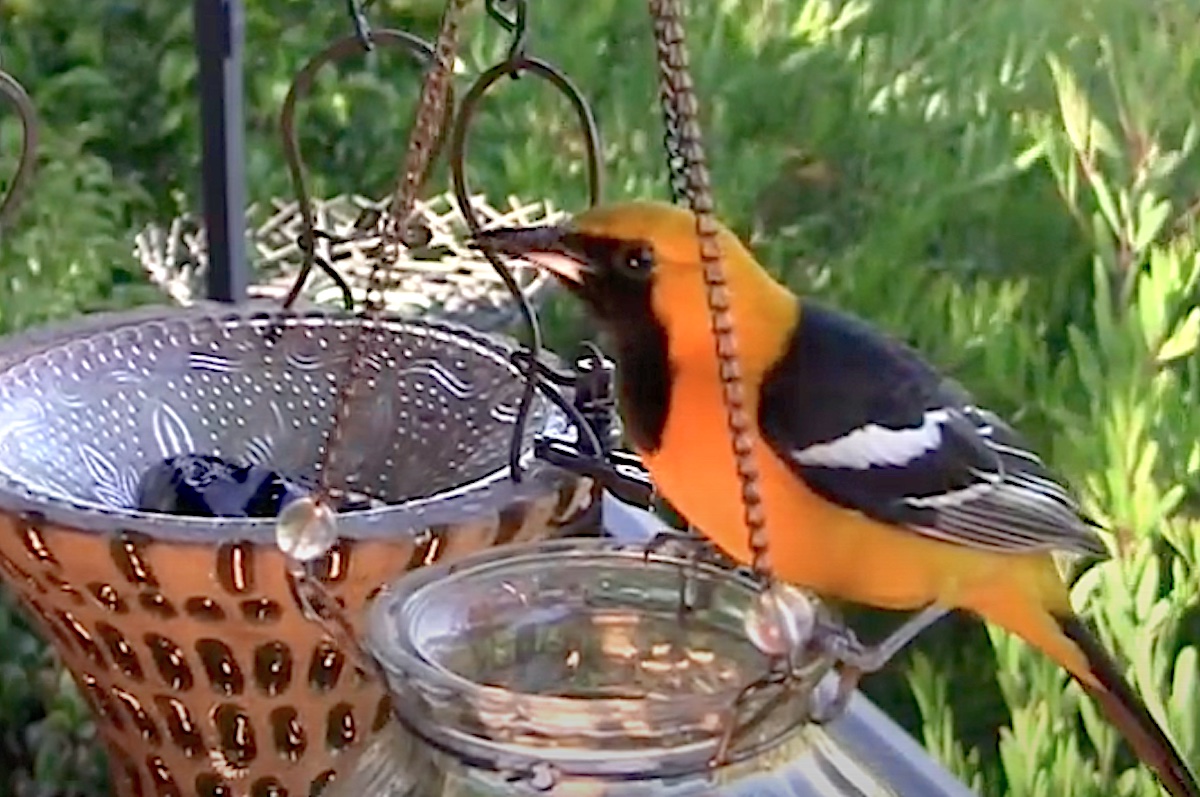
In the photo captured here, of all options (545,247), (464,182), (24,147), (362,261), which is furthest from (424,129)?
(362,261)

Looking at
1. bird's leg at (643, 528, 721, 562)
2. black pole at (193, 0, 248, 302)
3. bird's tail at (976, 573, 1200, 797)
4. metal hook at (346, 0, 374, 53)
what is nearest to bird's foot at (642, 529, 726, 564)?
bird's leg at (643, 528, 721, 562)

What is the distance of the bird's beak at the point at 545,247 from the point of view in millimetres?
500

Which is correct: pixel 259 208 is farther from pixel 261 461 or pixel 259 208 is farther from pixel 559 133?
pixel 261 461

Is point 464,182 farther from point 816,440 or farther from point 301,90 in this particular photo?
point 816,440

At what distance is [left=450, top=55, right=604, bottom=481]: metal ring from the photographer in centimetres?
67

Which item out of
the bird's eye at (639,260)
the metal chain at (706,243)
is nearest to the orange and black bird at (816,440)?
the bird's eye at (639,260)

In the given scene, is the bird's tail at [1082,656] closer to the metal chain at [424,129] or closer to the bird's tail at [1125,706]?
the bird's tail at [1125,706]

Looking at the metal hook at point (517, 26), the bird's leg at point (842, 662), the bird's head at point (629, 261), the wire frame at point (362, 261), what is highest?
the metal hook at point (517, 26)

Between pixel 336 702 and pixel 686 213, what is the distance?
0.79 feet

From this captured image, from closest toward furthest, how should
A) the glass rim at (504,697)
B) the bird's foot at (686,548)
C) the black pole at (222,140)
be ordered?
the glass rim at (504,697), the bird's foot at (686,548), the black pole at (222,140)

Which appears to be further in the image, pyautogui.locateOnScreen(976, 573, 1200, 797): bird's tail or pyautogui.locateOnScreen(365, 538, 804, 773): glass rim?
pyautogui.locateOnScreen(976, 573, 1200, 797): bird's tail

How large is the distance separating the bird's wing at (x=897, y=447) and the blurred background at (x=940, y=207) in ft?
0.87

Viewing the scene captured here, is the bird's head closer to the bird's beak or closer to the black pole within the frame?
the bird's beak

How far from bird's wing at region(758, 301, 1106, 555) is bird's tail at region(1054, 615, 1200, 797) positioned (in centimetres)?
4
